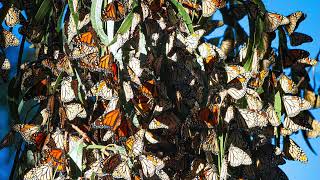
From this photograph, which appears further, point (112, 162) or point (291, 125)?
point (291, 125)

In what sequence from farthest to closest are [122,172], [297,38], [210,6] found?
[297,38]
[210,6]
[122,172]

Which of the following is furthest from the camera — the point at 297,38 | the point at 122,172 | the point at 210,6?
the point at 297,38

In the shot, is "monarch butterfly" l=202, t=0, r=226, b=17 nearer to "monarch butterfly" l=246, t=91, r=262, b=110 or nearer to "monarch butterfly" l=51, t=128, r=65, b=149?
"monarch butterfly" l=246, t=91, r=262, b=110

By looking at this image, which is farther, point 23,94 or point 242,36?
point 242,36

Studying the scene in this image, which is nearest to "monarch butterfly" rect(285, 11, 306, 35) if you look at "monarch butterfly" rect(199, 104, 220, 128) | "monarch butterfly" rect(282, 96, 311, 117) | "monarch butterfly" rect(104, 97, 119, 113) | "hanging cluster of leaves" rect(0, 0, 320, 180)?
"hanging cluster of leaves" rect(0, 0, 320, 180)

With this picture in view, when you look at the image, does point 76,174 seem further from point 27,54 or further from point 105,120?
point 27,54

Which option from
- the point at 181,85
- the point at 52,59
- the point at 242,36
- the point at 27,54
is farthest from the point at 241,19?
the point at 27,54

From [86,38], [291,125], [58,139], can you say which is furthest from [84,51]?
[291,125]

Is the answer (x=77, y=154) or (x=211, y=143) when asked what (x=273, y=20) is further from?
(x=77, y=154)
